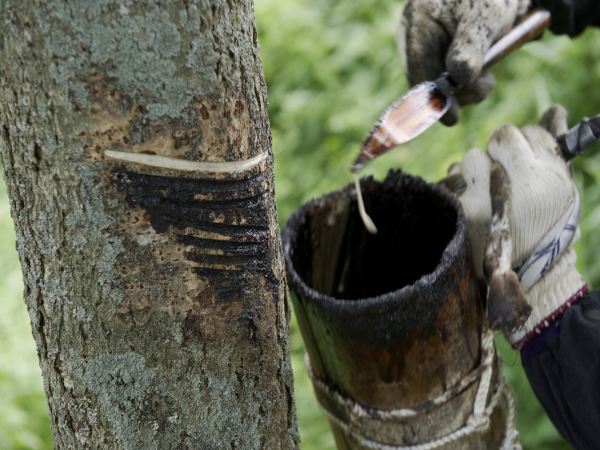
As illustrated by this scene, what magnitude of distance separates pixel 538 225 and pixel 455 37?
1.64 feet

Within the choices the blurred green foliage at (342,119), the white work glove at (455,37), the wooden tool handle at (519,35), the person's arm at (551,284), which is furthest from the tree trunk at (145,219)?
the blurred green foliage at (342,119)

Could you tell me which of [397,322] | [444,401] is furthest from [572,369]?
[397,322]

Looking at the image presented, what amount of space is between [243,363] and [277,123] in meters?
2.62

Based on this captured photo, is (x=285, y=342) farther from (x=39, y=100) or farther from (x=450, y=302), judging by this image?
(x=39, y=100)

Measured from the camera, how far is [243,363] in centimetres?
81

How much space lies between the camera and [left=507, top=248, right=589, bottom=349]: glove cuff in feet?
3.43

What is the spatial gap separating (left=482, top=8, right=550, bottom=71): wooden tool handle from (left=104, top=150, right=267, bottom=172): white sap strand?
82cm

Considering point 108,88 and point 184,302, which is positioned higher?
point 108,88

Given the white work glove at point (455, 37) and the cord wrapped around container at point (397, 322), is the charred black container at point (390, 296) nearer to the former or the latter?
the cord wrapped around container at point (397, 322)

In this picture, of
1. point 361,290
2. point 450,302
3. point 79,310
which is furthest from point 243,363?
point 361,290

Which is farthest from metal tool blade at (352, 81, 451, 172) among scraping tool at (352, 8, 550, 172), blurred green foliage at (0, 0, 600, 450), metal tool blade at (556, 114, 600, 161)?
blurred green foliage at (0, 0, 600, 450)

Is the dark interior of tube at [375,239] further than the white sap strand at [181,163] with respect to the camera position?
Yes

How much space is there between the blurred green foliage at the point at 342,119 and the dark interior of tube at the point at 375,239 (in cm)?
89

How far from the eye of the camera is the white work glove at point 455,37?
1191mm
